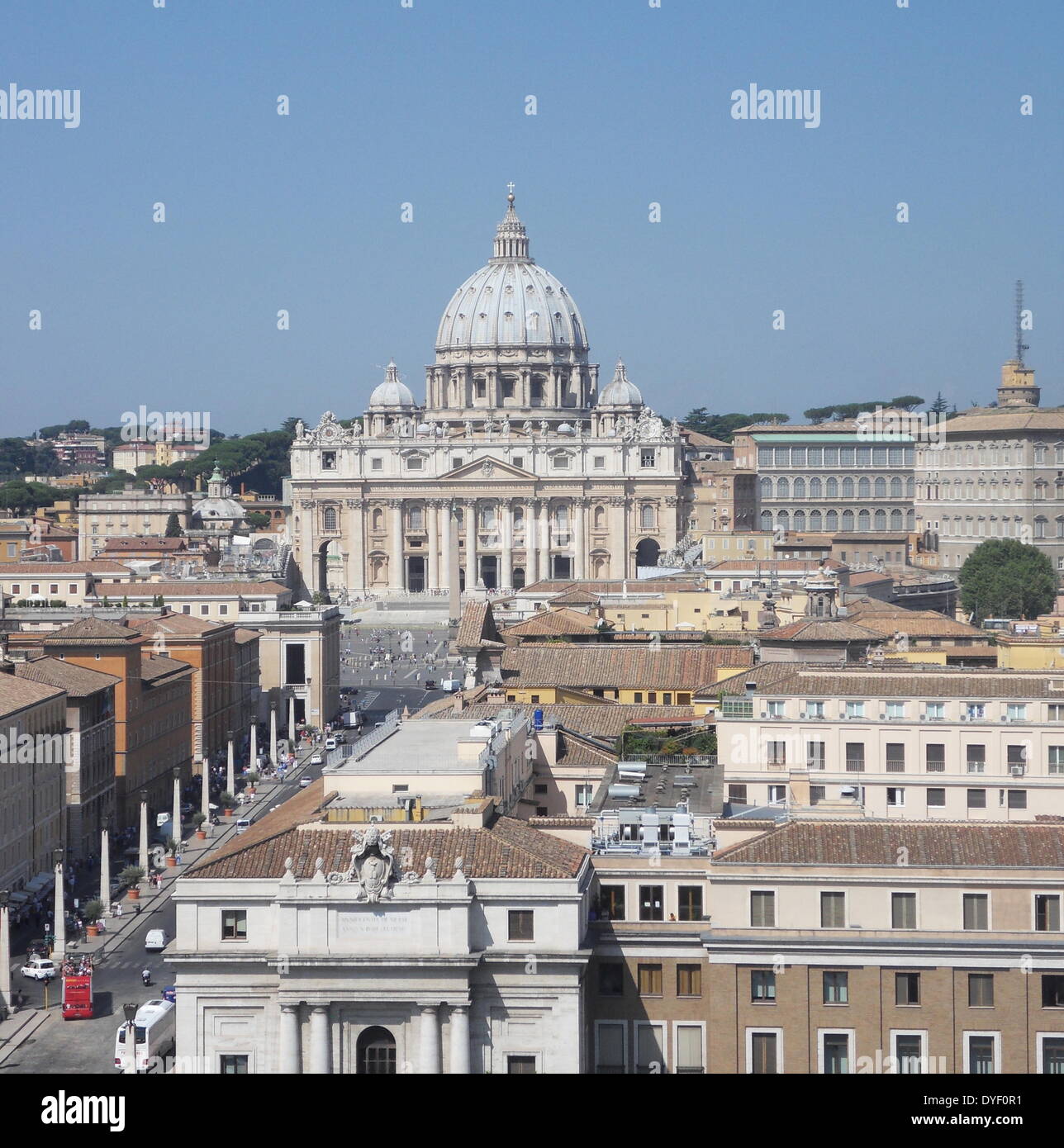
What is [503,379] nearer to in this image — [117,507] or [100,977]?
[117,507]

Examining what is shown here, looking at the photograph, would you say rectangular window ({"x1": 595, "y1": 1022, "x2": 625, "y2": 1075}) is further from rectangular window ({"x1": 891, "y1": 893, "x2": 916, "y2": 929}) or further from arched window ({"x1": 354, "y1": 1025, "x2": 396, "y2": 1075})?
rectangular window ({"x1": 891, "y1": 893, "x2": 916, "y2": 929})

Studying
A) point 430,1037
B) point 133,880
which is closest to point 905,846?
point 430,1037

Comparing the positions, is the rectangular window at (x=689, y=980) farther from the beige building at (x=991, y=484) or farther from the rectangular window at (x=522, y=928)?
the beige building at (x=991, y=484)

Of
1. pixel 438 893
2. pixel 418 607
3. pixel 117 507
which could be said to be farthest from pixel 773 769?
pixel 117 507

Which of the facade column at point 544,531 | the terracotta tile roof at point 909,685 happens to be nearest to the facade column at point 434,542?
the facade column at point 544,531

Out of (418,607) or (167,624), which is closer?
(167,624)
